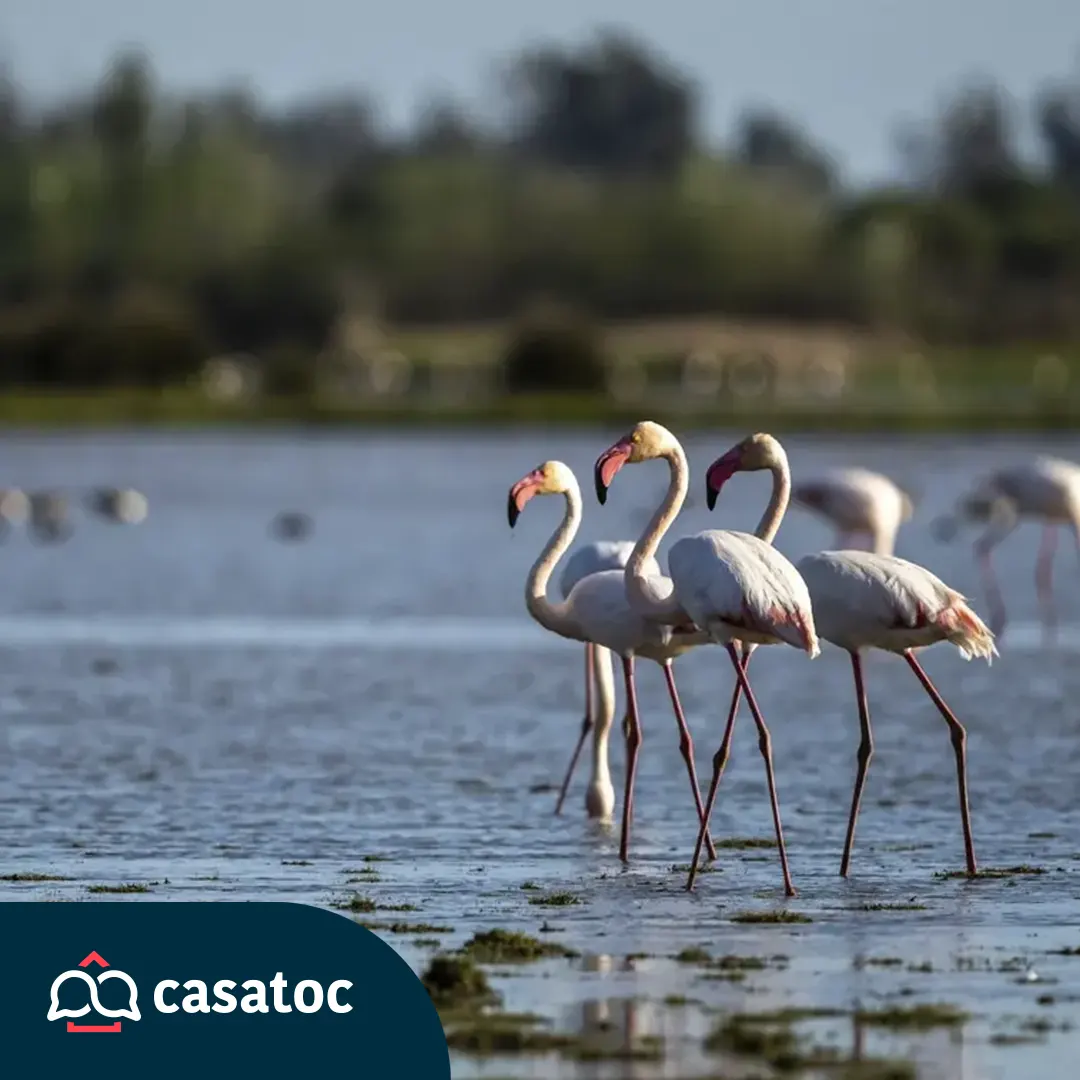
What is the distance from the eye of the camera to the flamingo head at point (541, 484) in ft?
35.1

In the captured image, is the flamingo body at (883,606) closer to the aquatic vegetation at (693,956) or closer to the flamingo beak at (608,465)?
the flamingo beak at (608,465)

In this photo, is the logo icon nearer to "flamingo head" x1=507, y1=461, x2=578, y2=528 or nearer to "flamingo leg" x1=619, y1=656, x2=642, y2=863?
"flamingo head" x1=507, y1=461, x2=578, y2=528

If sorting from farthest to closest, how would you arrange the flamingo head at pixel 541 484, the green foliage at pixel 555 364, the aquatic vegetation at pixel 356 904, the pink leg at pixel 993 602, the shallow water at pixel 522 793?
the green foliage at pixel 555 364
the pink leg at pixel 993 602
the flamingo head at pixel 541 484
the aquatic vegetation at pixel 356 904
the shallow water at pixel 522 793

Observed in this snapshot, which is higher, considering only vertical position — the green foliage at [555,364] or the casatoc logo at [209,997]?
the casatoc logo at [209,997]

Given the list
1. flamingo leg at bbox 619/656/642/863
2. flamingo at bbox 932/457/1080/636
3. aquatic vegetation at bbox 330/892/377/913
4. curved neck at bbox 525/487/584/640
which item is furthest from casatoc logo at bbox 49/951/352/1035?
flamingo at bbox 932/457/1080/636

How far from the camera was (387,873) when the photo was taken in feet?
33.9

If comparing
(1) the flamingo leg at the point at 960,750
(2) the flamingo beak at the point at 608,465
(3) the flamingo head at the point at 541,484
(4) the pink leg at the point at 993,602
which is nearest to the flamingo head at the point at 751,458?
(2) the flamingo beak at the point at 608,465

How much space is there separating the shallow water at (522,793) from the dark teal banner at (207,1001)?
328 mm

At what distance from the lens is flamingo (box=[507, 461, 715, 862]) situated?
1074 centimetres

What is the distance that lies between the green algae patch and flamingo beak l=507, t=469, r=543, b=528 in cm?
197

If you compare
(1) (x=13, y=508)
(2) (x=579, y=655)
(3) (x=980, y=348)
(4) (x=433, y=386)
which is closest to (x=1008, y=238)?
(3) (x=980, y=348)

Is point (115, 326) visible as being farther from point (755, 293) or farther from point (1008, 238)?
point (1008, 238)

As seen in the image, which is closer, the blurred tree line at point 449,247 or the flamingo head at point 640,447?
the flamingo head at point 640,447

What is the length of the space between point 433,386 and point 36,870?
85113 millimetres
